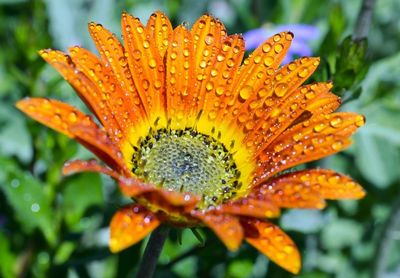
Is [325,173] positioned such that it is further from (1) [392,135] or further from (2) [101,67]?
(1) [392,135]

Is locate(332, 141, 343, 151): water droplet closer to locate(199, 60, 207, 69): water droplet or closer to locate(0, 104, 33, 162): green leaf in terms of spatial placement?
locate(199, 60, 207, 69): water droplet

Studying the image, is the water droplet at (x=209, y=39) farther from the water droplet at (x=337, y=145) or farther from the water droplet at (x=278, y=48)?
the water droplet at (x=337, y=145)

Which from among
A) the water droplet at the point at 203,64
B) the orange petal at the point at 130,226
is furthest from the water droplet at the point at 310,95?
the orange petal at the point at 130,226

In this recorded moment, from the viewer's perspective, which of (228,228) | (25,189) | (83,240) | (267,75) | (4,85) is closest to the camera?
(228,228)

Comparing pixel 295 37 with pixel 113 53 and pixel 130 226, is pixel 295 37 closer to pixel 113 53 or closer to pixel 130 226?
pixel 113 53

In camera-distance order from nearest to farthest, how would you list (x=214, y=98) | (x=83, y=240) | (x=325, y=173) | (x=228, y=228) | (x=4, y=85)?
(x=228, y=228) → (x=325, y=173) → (x=214, y=98) → (x=83, y=240) → (x=4, y=85)

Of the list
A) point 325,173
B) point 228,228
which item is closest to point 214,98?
point 325,173

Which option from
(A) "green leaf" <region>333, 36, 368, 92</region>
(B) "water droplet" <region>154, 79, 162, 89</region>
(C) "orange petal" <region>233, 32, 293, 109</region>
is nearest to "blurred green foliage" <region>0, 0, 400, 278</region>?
(A) "green leaf" <region>333, 36, 368, 92</region>

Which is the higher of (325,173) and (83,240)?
(325,173)
